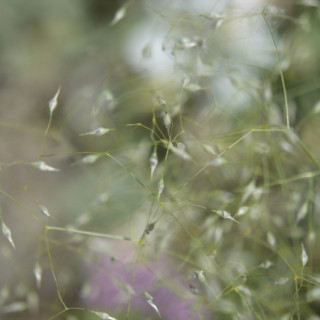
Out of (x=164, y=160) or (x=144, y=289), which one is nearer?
(x=164, y=160)

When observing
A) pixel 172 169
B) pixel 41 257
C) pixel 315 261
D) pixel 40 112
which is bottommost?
pixel 41 257

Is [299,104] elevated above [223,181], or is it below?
above

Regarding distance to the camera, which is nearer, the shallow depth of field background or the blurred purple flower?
the shallow depth of field background

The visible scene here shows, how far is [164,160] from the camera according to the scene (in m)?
0.54

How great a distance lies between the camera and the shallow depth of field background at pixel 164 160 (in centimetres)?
67

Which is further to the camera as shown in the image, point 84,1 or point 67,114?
point 84,1

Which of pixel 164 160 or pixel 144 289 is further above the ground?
pixel 164 160

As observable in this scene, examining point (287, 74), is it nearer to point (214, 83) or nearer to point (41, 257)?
point (214, 83)

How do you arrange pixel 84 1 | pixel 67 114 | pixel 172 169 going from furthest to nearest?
pixel 84 1
pixel 67 114
pixel 172 169

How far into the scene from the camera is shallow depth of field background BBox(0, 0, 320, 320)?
26.4 inches

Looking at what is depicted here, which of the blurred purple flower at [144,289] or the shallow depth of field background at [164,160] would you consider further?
the blurred purple flower at [144,289]

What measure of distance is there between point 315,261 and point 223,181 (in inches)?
9.1

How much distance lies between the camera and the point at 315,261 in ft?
2.83

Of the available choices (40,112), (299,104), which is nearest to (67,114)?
(40,112)
